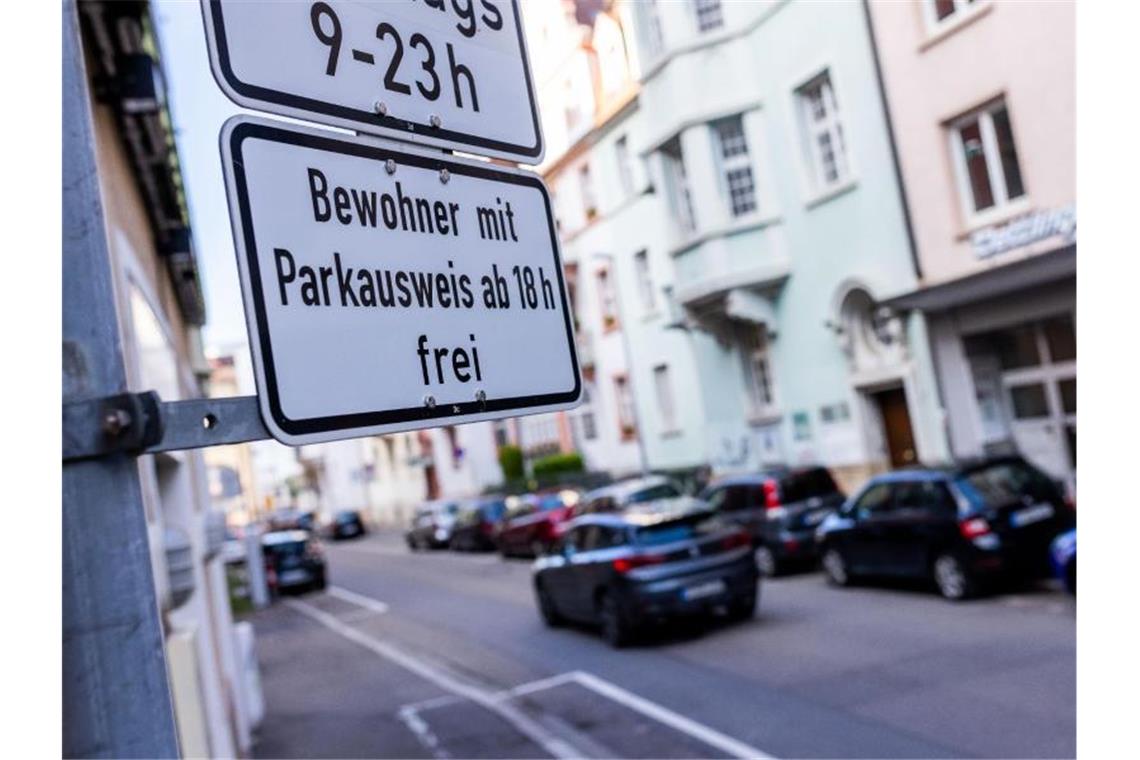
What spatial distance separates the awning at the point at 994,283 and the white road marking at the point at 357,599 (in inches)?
424

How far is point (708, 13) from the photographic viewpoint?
3.74 meters

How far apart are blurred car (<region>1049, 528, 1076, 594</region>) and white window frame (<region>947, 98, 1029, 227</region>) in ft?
20.9

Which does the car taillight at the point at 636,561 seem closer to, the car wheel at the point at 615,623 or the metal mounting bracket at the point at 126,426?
the car wheel at the point at 615,623

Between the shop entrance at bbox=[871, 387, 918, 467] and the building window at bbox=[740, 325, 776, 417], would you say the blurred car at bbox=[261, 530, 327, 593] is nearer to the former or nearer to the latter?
the building window at bbox=[740, 325, 776, 417]

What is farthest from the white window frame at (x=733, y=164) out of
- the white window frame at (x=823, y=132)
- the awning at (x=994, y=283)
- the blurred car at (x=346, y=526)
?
the blurred car at (x=346, y=526)

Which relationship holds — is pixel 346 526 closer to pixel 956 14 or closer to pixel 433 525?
pixel 433 525

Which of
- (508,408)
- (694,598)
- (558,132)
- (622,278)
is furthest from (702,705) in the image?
(622,278)

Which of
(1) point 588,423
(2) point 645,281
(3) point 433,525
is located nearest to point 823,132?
(2) point 645,281

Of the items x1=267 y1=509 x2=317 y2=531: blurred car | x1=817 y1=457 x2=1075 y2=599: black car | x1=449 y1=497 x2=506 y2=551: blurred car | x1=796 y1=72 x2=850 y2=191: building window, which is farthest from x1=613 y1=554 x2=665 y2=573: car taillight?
x1=267 y1=509 x2=317 y2=531: blurred car

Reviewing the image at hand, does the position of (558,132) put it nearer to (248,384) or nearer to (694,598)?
(248,384)

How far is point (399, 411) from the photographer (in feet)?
5.55

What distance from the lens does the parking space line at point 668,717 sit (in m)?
7.76

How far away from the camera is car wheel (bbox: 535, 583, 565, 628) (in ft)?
47.9

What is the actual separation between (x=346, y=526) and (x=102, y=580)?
145ft
